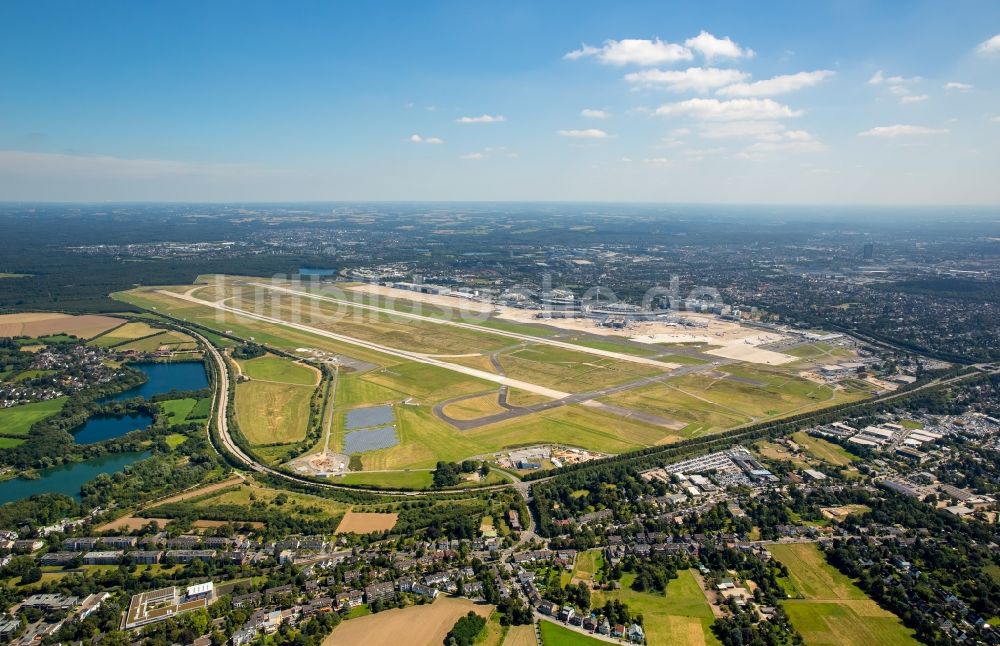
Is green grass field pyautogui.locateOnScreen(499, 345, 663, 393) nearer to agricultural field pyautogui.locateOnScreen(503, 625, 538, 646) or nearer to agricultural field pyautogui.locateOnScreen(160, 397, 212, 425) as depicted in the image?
agricultural field pyautogui.locateOnScreen(160, 397, 212, 425)

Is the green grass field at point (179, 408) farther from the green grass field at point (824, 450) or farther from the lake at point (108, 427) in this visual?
the green grass field at point (824, 450)

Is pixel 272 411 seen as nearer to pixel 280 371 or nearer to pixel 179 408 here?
pixel 179 408

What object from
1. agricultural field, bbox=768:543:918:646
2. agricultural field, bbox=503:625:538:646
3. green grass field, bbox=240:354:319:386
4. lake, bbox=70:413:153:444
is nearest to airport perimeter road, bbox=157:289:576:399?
green grass field, bbox=240:354:319:386

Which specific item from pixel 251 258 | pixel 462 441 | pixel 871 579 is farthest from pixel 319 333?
pixel 251 258

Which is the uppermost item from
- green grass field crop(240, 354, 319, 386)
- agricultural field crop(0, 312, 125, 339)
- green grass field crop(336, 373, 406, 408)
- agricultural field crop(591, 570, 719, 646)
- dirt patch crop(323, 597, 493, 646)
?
agricultural field crop(0, 312, 125, 339)

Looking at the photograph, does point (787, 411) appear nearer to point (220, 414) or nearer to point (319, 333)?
point (220, 414)

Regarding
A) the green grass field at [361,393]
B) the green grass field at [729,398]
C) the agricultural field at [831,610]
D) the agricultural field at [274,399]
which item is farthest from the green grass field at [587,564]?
the green grass field at [361,393]
